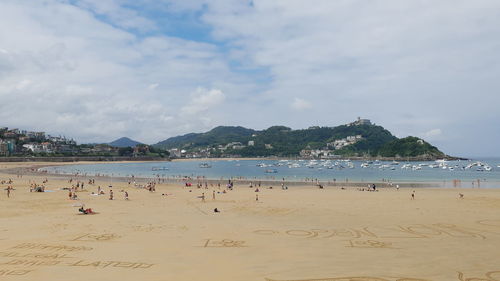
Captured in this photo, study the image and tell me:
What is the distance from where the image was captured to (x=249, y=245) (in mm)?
16562

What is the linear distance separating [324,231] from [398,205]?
1620 cm

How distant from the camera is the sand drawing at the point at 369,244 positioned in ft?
53.9

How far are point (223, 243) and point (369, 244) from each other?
6.63 meters

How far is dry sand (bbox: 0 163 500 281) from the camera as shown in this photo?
40.0 feet

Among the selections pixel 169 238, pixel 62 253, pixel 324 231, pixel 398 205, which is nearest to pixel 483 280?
pixel 324 231

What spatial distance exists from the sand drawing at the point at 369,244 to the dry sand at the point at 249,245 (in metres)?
0.04

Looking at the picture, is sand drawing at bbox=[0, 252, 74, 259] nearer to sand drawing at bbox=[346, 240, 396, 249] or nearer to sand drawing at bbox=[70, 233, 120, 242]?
sand drawing at bbox=[70, 233, 120, 242]

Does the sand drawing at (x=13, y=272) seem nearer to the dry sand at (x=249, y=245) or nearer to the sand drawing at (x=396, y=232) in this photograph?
the dry sand at (x=249, y=245)

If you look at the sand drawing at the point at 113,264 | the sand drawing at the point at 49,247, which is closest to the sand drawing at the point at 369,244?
the sand drawing at the point at 113,264

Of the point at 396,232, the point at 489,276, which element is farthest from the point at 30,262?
the point at 396,232

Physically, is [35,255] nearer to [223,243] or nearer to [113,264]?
[113,264]

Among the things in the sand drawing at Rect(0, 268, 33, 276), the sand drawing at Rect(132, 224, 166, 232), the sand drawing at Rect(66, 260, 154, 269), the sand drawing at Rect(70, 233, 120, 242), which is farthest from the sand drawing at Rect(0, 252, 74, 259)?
the sand drawing at Rect(132, 224, 166, 232)

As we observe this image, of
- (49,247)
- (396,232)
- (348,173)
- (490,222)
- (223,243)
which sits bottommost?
(348,173)

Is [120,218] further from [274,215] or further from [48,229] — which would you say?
[274,215]
